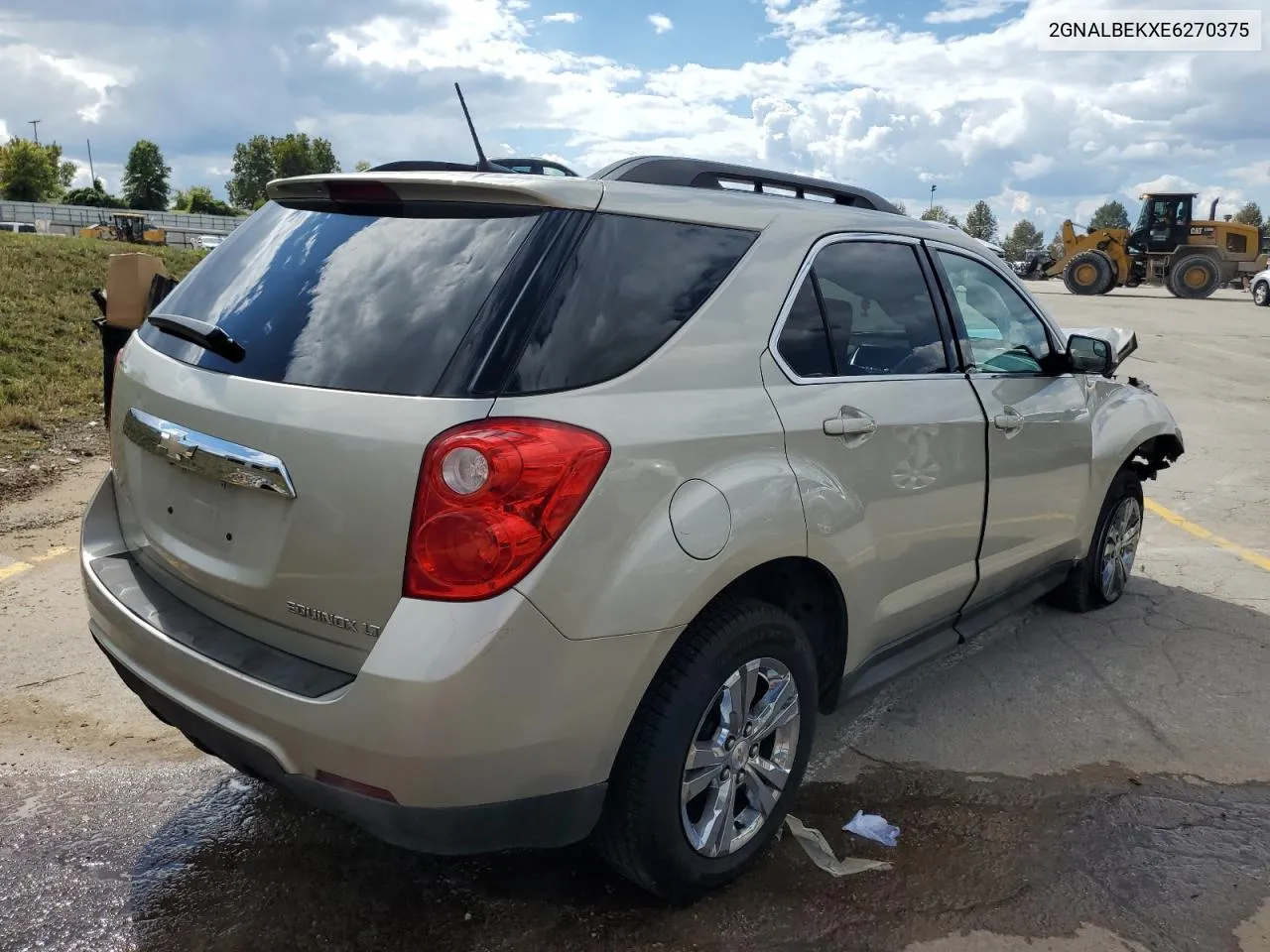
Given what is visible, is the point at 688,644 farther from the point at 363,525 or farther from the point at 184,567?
the point at 184,567

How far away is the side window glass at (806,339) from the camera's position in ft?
9.14

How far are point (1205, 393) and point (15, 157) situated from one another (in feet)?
333

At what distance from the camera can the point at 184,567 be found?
2.52 m

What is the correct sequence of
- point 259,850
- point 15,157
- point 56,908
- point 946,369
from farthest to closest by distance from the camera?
point 15,157 → point 946,369 → point 259,850 → point 56,908

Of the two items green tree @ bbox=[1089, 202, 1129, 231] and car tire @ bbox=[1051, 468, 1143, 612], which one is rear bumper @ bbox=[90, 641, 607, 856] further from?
green tree @ bbox=[1089, 202, 1129, 231]

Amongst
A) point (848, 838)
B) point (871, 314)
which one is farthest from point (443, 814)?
point (871, 314)

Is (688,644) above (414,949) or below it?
above

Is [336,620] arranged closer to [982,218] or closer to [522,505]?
[522,505]

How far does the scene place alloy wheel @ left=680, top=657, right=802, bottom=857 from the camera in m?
2.53

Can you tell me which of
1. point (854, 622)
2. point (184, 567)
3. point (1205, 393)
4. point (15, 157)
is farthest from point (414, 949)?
point (15, 157)

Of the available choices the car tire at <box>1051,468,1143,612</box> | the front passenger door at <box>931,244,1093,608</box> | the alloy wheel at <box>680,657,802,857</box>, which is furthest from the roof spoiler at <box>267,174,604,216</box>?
the car tire at <box>1051,468,1143,612</box>

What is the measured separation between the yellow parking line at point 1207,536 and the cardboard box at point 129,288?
5.90 metres

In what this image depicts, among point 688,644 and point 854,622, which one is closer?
point 688,644

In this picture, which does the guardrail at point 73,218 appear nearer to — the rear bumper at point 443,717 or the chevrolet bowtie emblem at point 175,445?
the chevrolet bowtie emblem at point 175,445
